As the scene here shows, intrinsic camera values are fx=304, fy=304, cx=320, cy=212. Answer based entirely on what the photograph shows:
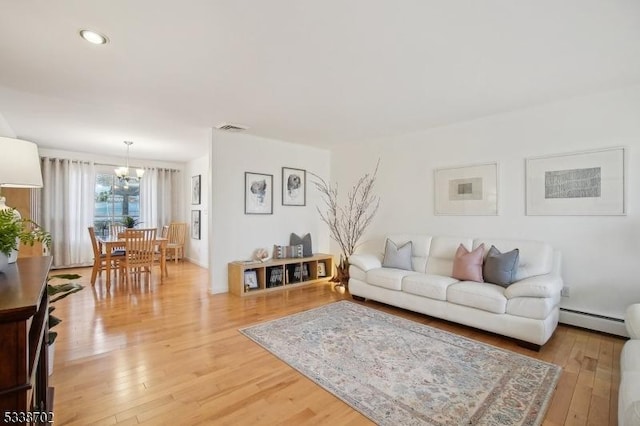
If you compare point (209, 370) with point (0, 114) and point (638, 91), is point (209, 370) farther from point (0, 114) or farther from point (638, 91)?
point (638, 91)

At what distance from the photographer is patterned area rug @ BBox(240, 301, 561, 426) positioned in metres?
1.81

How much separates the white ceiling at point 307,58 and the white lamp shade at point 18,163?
2.71ft

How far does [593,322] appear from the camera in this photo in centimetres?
296

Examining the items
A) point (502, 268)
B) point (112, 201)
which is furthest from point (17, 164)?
point (112, 201)

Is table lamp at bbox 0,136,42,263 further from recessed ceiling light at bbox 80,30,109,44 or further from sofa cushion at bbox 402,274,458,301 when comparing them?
sofa cushion at bbox 402,274,458,301

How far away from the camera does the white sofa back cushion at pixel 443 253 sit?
11.9ft

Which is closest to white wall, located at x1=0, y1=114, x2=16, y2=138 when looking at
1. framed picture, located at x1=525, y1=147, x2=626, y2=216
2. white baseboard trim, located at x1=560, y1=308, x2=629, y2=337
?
framed picture, located at x1=525, y1=147, x2=626, y2=216

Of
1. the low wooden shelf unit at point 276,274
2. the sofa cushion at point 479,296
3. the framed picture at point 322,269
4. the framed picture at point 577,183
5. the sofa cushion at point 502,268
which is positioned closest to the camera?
the sofa cushion at point 479,296

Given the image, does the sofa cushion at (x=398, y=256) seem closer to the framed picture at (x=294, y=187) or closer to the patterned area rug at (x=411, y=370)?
the patterned area rug at (x=411, y=370)

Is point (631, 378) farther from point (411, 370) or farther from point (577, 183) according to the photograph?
point (577, 183)

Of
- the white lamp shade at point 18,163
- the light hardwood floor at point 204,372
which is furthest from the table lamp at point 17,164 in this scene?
the light hardwood floor at point 204,372

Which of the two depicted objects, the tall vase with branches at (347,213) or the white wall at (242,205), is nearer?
the white wall at (242,205)

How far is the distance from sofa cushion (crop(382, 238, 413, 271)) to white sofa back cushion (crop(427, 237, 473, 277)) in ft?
0.85

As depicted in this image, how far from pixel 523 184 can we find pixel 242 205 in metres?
3.65
